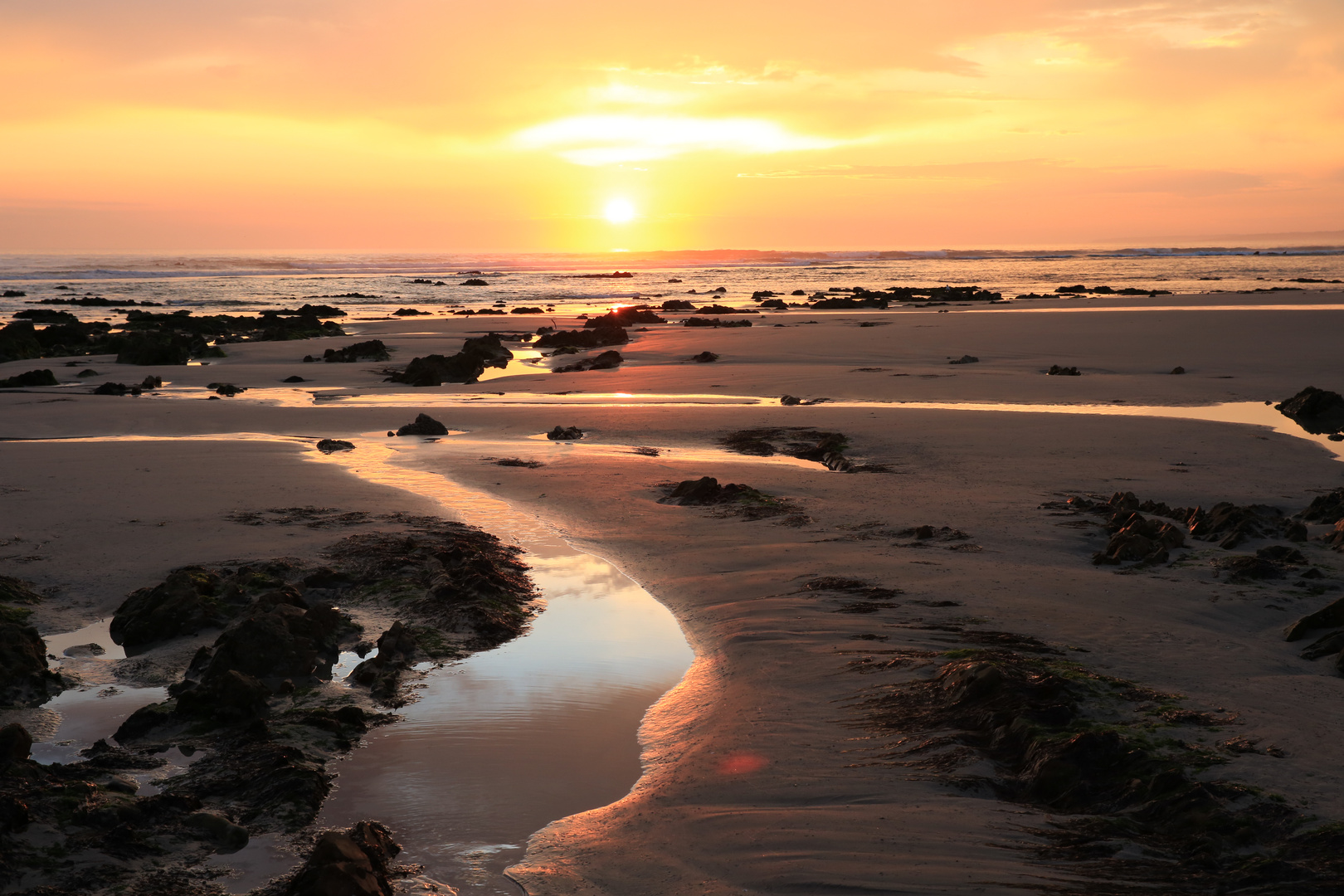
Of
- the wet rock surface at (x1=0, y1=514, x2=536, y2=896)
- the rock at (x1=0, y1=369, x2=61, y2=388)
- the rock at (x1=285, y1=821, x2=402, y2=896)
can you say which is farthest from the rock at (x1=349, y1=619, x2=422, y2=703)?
the rock at (x1=0, y1=369, x2=61, y2=388)

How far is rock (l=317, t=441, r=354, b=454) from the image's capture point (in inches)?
487

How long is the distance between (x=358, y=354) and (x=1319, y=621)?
22410 millimetres

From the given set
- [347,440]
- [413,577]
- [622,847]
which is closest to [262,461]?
[347,440]

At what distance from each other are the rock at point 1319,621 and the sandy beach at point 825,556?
16 centimetres

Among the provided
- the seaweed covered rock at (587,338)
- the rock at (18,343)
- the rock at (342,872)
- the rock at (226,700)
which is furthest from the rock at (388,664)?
the rock at (18,343)

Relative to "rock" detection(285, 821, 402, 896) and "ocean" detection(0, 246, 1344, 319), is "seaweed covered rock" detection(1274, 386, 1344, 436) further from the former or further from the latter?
"ocean" detection(0, 246, 1344, 319)

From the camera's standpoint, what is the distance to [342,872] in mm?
3408

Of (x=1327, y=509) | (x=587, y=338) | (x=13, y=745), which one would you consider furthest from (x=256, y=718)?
(x=587, y=338)

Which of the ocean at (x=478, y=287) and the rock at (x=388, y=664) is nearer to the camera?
the rock at (x=388, y=664)

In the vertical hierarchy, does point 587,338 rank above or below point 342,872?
above

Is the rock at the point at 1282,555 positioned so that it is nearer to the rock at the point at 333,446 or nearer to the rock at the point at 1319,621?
the rock at the point at 1319,621

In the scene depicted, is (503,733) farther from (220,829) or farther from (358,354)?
(358,354)

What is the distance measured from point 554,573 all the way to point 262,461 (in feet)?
17.3

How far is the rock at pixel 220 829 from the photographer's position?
3965mm
